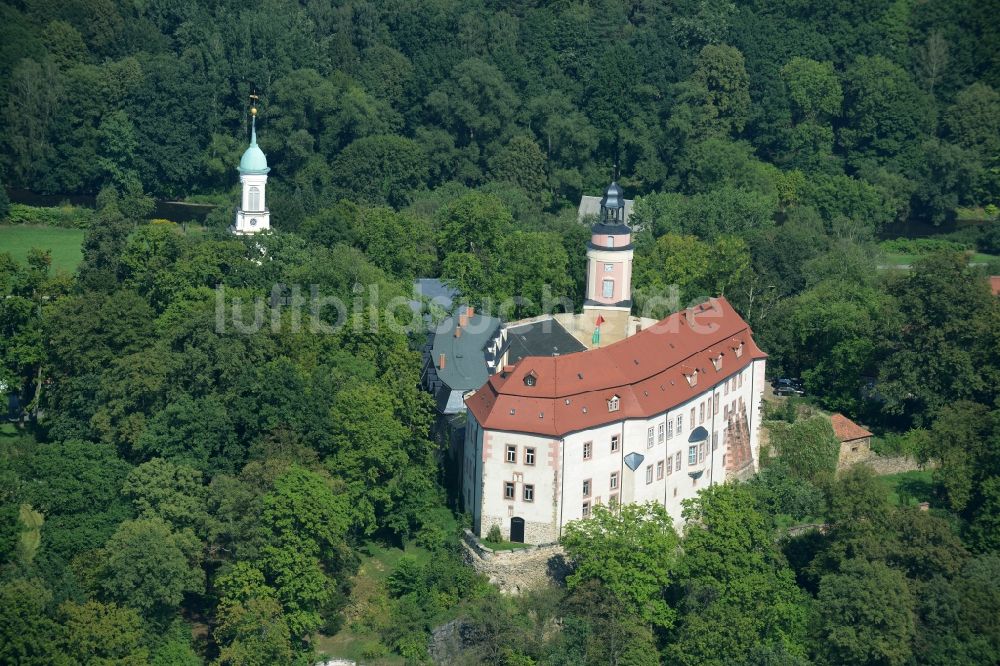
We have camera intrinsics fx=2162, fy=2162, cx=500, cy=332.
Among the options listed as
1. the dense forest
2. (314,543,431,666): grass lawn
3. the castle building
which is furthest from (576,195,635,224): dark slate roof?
(314,543,431,666): grass lawn

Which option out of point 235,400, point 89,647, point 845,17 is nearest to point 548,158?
point 845,17

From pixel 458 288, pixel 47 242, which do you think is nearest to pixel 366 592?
pixel 458 288

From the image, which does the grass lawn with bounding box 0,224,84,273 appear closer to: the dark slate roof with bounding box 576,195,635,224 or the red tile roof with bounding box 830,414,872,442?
the dark slate roof with bounding box 576,195,635,224

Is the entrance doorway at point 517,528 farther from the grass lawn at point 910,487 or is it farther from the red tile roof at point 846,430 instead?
the red tile roof at point 846,430

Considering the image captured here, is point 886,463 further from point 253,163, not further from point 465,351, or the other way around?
point 253,163

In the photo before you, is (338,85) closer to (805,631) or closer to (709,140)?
(709,140)
